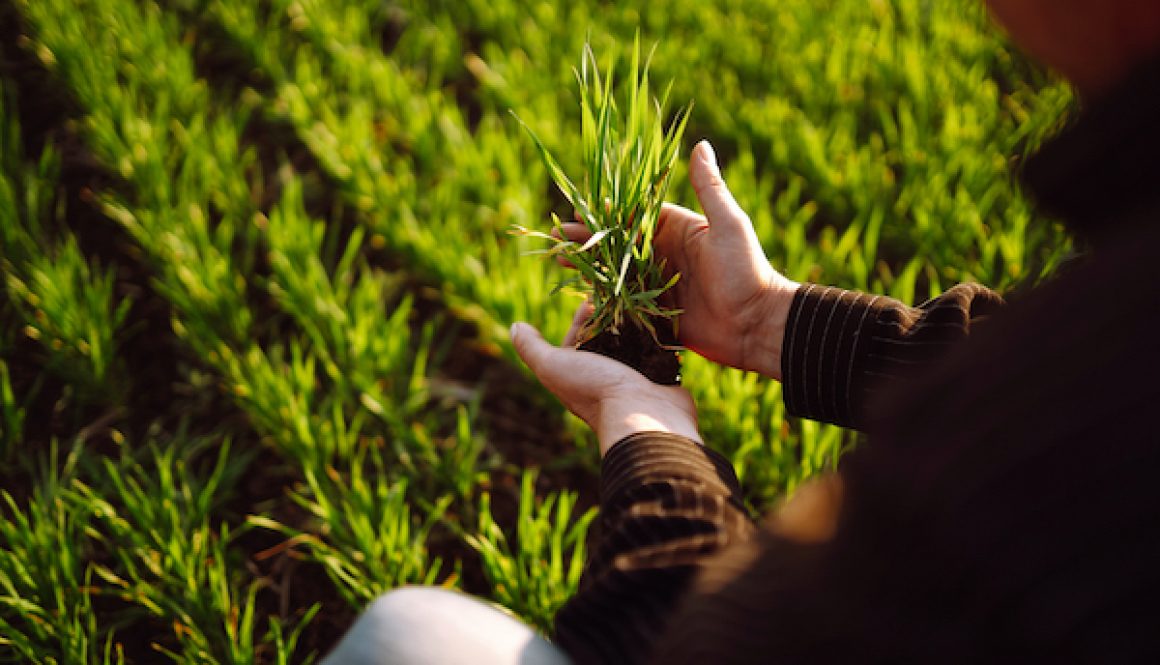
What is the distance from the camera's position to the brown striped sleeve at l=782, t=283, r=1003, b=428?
101 cm

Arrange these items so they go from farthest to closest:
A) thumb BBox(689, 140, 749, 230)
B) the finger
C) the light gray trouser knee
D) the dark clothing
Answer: the finger
thumb BBox(689, 140, 749, 230)
the light gray trouser knee
the dark clothing

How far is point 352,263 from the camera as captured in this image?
1920 millimetres

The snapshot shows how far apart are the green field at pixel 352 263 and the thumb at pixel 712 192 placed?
0.25 m

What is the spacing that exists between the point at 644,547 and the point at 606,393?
1.17ft

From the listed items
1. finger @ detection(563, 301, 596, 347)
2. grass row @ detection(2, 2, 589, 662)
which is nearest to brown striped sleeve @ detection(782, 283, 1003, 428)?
finger @ detection(563, 301, 596, 347)

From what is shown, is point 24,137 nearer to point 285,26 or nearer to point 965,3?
point 285,26

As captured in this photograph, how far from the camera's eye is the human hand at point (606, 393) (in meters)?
1.05

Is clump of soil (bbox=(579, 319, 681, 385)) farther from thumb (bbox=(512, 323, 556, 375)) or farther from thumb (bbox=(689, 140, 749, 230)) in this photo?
thumb (bbox=(689, 140, 749, 230))

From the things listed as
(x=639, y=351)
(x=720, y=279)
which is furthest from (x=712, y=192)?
(x=639, y=351)

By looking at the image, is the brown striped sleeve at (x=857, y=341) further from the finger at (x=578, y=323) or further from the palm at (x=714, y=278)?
the finger at (x=578, y=323)

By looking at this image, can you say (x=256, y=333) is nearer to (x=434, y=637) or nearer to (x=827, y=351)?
(x=434, y=637)

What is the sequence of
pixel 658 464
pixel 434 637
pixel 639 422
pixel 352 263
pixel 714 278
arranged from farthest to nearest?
1. pixel 352 263
2. pixel 714 278
3. pixel 639 422
4. pixel 658 464
5. pixel 434 637

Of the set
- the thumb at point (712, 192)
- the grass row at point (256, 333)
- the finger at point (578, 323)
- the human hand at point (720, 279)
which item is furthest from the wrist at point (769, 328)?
the grass row at point (256, 333)

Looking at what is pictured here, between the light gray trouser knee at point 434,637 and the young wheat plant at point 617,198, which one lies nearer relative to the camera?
the light gray trouser knee at point 434,637
